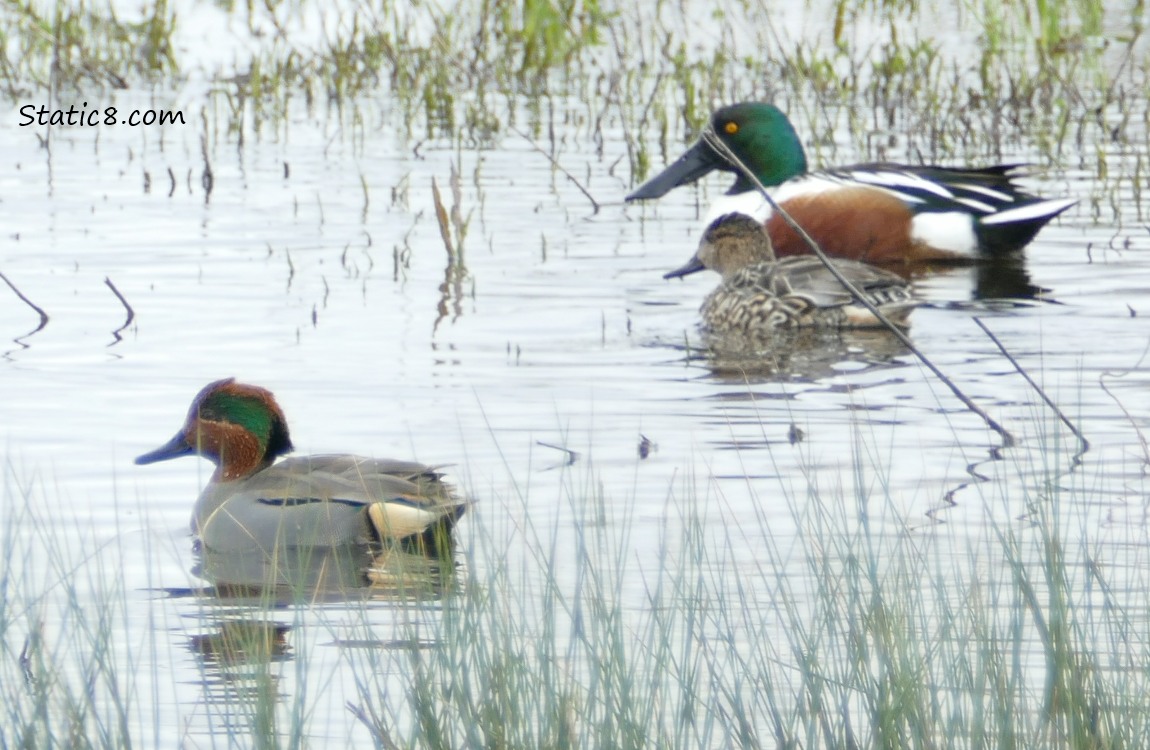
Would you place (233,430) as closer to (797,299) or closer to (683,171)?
(797,299)

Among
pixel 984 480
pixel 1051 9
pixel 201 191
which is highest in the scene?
pixel 1051 9

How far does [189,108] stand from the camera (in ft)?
46.8

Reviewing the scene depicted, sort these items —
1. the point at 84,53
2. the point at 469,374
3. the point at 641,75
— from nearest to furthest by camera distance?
the point at 469,374, the point at 641,75, the point at 84,53

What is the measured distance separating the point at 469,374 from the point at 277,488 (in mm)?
1737

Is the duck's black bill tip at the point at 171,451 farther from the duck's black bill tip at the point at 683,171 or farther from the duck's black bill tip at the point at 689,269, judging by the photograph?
the duck's black bill tip at the point at 683,171

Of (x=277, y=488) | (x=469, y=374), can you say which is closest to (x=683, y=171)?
(x=469, y=374)

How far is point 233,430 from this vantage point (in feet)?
19.3

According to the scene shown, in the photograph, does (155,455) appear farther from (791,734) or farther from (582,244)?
(582,244)

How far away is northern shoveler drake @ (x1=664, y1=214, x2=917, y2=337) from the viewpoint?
27.0ft

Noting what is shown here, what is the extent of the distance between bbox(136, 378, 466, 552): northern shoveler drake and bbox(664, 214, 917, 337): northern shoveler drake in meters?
2.75

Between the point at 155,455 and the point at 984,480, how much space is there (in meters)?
2.10

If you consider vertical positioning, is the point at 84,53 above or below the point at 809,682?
above

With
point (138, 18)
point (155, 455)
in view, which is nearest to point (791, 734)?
point (155, 455)

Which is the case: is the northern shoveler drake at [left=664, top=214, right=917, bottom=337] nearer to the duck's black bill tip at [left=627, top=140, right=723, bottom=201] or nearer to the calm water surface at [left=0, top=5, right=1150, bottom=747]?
the calm water surface at [left=0, top=5, right=1150, bottom=747]
